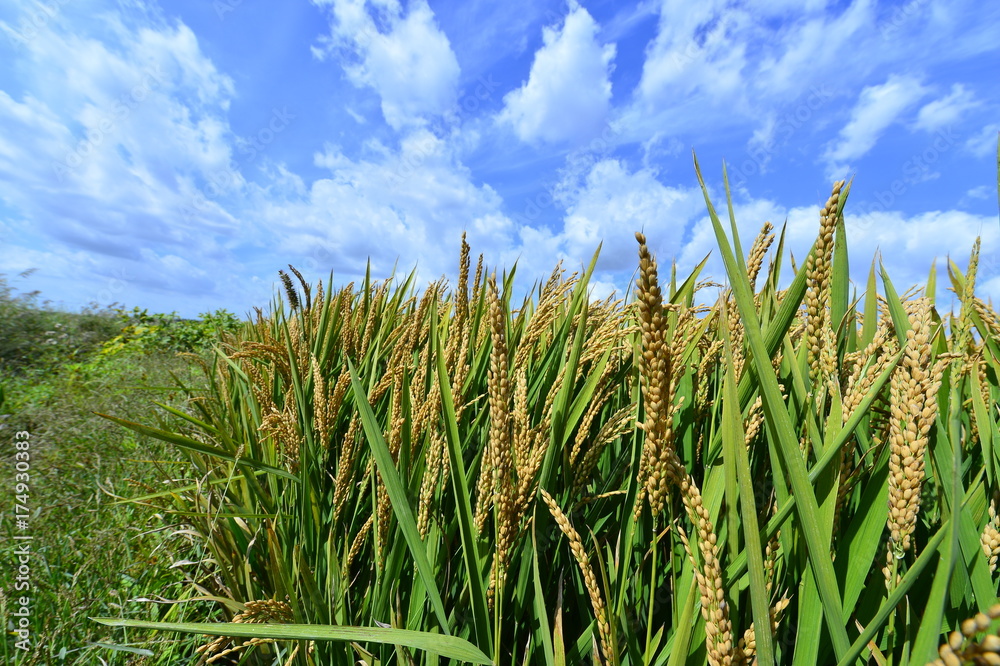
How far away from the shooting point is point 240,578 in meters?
1.74

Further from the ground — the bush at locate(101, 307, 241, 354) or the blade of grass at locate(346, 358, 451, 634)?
the bush at locate(101, 307, 241, 354)

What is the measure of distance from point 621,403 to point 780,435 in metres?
0.87

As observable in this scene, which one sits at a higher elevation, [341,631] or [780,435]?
[780,435]

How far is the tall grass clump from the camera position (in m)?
0.59

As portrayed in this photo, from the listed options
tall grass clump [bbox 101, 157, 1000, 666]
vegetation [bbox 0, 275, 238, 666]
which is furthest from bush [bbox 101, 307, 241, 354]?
tall grass clump [bbox 101, 157, 1000, 666]

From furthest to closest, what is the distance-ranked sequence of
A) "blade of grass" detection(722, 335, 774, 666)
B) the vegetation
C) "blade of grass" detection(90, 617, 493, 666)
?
the vegetation → "blade of grass" detection(90, 617, 493, 666) → "blade of grass" detection(722, 335, 774, 666)

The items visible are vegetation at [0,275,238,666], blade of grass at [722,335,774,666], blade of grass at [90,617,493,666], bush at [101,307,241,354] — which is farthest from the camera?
bush at [101,307,241,354]

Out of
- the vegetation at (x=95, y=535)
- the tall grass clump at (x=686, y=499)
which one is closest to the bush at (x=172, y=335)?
the vegetation at (x=95, y=535)

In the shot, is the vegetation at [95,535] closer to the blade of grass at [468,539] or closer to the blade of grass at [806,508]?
the blade of grass at [468,539]

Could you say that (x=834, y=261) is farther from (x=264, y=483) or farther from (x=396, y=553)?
(x=264, y=483)

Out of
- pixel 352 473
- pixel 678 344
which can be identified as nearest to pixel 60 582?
pixel 352 473

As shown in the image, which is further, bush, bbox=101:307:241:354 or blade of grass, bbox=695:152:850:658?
bush, bbox=101:307:241:354

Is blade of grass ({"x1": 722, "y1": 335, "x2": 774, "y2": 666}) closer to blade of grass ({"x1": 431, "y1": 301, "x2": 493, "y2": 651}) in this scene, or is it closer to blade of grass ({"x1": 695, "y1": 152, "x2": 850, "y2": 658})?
A: blade of grass ({"x1": 695, "y1": 152, "x2": 850, "y2": 658})

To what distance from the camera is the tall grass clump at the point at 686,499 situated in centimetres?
59
